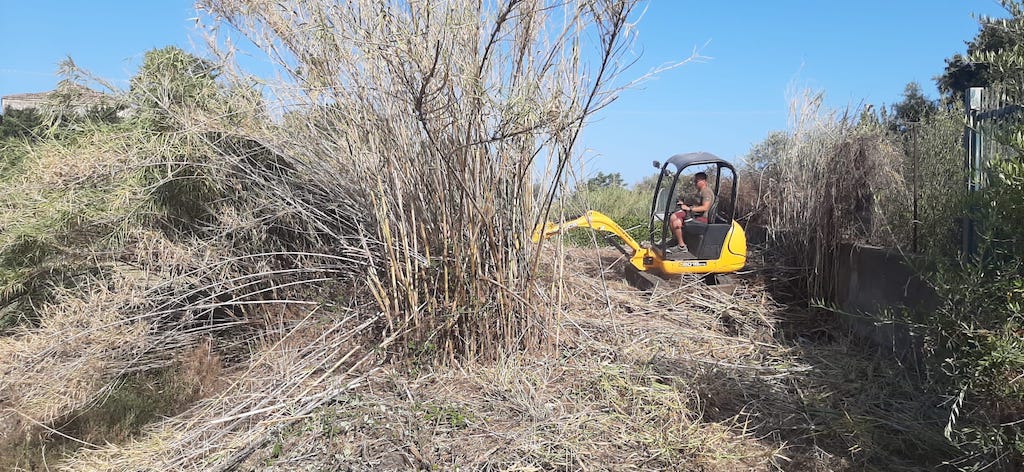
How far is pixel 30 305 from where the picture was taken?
545 cm

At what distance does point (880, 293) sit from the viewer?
A: 16.5 feet

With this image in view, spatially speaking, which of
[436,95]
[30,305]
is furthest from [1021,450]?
[30,305]

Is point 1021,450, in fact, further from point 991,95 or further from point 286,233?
point 286,233

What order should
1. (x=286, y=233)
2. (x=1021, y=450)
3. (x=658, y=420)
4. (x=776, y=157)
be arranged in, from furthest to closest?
(x=776, y=157)
(x=286, y=233)
(x=658, y=420)
(x=1021, y=450)

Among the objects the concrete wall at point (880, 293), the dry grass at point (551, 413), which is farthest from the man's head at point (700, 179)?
the dry grass at point (551, 413)

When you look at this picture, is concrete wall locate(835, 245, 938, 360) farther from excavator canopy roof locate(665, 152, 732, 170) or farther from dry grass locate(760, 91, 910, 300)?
excavator canopy roof locate(665, 152, 732, 170)

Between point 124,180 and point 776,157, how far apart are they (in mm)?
5956

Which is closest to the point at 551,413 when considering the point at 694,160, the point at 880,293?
the point at 880,293

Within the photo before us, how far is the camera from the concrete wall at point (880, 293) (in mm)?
4394

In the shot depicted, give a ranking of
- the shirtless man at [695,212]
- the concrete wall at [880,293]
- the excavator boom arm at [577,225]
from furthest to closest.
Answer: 1. the shirtless man at [695,212]
2. the concrete wall at [880,293]
3. the excavator boom arm at [577,225]

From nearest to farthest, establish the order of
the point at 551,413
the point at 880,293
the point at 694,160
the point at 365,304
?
the point at 551,413 < the point at 365,304 < the point at 880,293 < the point at 694,160

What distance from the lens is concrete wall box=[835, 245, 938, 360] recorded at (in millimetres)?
4394

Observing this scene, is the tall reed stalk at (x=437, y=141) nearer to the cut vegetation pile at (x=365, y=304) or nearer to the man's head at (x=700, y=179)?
the cut vegetation pile at (x=365, y=304)

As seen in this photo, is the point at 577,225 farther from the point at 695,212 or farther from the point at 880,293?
the point at 695,212
